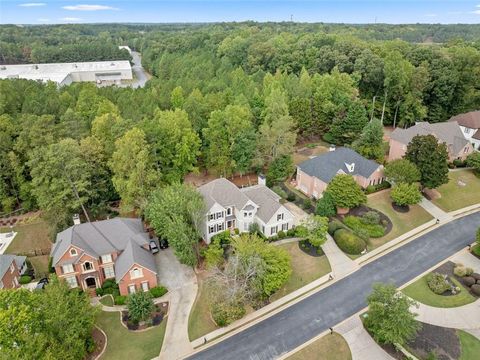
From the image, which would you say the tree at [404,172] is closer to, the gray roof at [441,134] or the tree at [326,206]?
the tree at [326,206]

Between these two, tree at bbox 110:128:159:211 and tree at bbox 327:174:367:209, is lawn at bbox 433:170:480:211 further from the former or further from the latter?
tree at bbox 110:128:159:211

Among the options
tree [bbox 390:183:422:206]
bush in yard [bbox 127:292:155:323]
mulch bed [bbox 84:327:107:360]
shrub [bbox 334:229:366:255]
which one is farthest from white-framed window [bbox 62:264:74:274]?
tree [bbox 390:183:422:206]

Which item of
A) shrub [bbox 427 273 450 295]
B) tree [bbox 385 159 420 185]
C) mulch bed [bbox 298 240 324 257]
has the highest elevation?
tree [bbox 385 159 420 185]

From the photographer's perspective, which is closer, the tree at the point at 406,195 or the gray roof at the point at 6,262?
the gray roof at the point at 6,262

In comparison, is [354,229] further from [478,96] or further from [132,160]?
[478,96]

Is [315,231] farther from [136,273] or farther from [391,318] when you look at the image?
[136,273]

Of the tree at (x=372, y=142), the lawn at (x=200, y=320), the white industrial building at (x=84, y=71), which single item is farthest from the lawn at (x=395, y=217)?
the white industrial building at (x=84, y=71)
